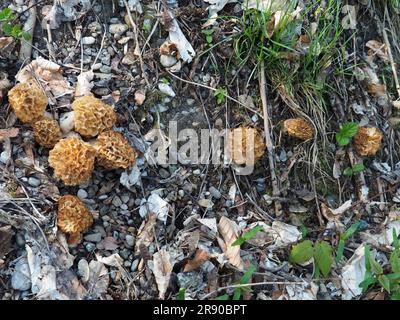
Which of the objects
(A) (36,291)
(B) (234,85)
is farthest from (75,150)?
(B) (234,85)

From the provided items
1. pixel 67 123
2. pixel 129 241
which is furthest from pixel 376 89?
pixel 67 123

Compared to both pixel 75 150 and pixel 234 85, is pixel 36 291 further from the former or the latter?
pixel 234 85

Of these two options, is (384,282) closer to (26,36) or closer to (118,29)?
(118,29)

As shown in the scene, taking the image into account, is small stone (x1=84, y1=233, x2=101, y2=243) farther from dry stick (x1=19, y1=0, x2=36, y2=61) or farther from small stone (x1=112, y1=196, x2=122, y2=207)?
dry stick (x1=19, y1=0, x2=36, y2=61)

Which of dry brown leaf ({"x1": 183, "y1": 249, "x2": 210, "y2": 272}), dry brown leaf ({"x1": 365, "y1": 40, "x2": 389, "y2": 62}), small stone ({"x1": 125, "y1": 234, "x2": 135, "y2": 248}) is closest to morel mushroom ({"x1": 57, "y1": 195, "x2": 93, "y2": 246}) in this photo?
small stone ({"x1": 125, "y1": 234, "x2": 135, "y2": 248})

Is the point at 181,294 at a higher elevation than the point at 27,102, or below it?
below

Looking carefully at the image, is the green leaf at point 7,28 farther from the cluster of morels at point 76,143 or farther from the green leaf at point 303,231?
the green leaf at point 303,231

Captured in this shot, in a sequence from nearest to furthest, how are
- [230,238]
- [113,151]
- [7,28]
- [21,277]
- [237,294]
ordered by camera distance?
[21,277] < [237,294] < [113,151] < [230,238] < [7,28]

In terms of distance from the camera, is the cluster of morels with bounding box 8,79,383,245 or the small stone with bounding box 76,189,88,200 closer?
the cluster of morels with bounding box 8,79,383,245
